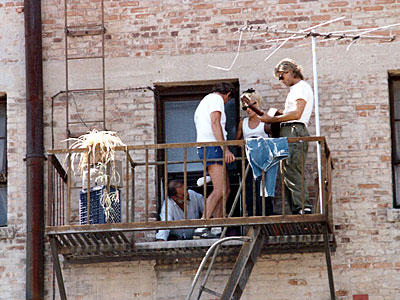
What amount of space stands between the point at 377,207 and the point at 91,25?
4396 mm

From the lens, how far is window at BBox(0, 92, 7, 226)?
14.8m

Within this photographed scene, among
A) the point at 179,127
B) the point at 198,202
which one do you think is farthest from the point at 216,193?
the point at 179,127

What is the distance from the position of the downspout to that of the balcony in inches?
9.3

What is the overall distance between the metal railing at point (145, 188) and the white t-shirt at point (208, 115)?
0.31 metres

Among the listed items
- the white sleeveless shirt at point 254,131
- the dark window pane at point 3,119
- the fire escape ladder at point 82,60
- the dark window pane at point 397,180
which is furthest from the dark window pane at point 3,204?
the dark window pane at point 397,180

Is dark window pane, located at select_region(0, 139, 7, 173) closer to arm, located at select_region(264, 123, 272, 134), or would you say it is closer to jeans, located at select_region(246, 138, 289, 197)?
arm, located at select_region(264, 123, 272, 134)

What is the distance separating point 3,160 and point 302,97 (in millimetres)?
4130

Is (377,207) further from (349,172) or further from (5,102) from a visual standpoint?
(5,102)

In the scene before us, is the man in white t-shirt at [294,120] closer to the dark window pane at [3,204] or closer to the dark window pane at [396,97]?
the dark window pane at [396,97]

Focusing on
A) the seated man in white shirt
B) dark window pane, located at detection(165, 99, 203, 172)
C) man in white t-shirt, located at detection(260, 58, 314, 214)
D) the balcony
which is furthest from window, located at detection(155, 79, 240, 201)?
man in white t-shirt, located at detection(260, 58, 314, 214)

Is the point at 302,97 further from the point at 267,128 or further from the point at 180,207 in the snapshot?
the point at 180,207

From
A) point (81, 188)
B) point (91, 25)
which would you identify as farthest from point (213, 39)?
point (81, 188)

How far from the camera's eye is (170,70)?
14812 millimetres

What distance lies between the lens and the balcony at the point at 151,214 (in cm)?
1291
